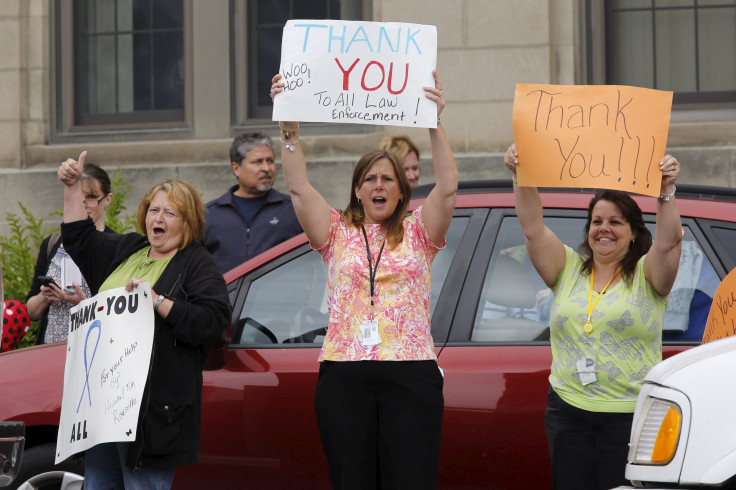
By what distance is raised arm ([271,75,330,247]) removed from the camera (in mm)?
4484

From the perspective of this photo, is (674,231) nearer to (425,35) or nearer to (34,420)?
(425,35)

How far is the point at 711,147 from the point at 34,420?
6384mm

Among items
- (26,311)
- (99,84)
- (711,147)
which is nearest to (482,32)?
(711,147)

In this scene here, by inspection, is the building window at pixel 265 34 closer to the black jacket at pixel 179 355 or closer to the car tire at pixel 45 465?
the car tire at pixel 45 465

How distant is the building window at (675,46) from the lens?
10.4 m

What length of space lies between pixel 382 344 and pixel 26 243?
19.5 ft

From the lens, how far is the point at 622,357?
4328 millimetres

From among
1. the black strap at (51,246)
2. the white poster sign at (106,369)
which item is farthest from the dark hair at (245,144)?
the white poster sign at (106,369)

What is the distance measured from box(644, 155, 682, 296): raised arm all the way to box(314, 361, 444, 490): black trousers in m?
0.93

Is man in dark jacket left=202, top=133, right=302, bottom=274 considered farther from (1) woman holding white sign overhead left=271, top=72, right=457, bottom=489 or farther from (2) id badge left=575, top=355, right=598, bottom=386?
(2) id badge left=575, top=355, right=598, bottom=386

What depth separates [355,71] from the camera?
4562mm

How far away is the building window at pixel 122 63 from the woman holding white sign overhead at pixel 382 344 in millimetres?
7014

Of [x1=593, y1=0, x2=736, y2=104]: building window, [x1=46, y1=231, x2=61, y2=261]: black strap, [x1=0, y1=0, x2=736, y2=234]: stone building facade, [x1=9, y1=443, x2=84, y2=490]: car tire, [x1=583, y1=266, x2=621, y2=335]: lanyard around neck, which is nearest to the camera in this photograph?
[x1=583, y1=266, x2=621, y2=335]: lanyard around neck

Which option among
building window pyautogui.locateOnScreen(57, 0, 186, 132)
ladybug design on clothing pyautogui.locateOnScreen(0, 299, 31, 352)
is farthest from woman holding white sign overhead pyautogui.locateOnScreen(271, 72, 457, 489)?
building window pyautogui.locateOnScreen(57, 0, 186, 132)
